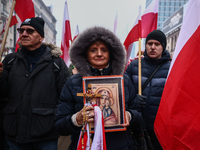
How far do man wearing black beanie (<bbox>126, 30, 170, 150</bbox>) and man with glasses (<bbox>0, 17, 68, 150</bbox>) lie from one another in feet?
3.47

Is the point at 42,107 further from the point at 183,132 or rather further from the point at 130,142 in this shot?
the point at 183,132

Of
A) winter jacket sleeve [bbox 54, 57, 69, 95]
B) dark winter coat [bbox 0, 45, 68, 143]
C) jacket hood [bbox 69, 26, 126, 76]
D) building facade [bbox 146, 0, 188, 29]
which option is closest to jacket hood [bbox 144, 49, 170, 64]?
jacket hood [bbox 69, 26, 126, 76]

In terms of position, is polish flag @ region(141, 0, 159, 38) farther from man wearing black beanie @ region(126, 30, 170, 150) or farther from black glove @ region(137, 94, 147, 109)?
black glove @ region(137, 94, 147, 109)

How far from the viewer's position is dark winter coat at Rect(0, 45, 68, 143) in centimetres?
225

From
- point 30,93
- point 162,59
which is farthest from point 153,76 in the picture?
point 30,93

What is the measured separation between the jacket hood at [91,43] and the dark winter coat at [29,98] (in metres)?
0.61

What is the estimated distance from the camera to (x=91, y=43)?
192cm

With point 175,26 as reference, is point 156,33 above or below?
below

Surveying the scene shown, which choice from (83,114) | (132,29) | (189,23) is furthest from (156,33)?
(83,114)

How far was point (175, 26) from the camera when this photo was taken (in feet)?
172

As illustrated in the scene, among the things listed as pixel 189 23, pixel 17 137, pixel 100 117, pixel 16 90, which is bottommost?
pixel 17 137

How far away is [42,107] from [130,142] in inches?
41.0

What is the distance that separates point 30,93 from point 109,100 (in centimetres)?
104

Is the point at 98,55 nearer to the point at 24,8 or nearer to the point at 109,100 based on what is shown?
the point at 109,100
